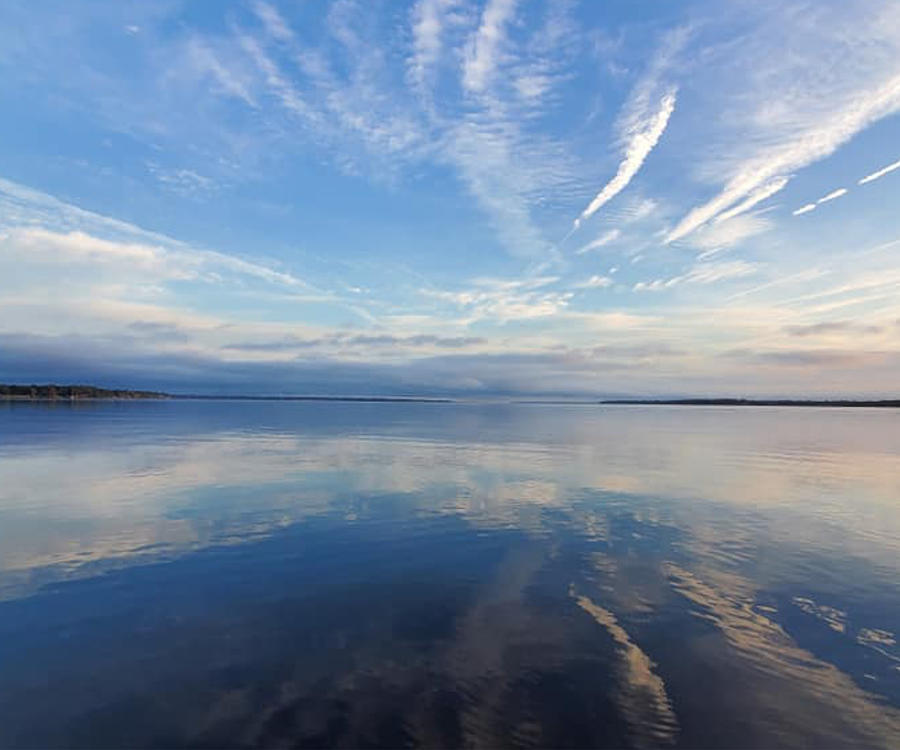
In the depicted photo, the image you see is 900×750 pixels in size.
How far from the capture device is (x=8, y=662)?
8805 millimetres

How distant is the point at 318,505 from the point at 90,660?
12067mm

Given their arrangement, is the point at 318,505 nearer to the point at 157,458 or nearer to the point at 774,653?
the point at 774,653

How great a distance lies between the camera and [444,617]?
422 inches

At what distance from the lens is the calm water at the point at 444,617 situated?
24.3 feet

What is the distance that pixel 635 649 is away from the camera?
947cm

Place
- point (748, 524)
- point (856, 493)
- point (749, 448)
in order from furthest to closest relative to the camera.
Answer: point (749, 448) < point (856, 493) < point (748, 524)

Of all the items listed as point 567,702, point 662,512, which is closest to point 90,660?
point 567,702

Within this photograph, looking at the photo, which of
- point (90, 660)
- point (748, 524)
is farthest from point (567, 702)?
point (748, 524)

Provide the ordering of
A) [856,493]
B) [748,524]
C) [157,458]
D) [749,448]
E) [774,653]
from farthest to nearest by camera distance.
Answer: [749,448] < [157,458] < [856,493] < [748,524] < [774,653]

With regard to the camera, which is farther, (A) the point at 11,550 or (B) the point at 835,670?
(A) the point at 11,550

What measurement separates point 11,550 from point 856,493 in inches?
1279

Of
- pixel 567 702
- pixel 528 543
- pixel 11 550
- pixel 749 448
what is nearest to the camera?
pixel 567 702

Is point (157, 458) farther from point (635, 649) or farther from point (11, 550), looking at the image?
point (635, 649)

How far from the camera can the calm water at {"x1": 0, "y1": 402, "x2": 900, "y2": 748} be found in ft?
24.3
